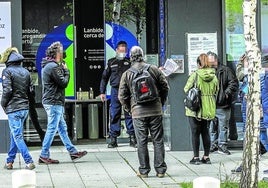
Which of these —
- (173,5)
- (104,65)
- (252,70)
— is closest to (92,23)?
(104,65)

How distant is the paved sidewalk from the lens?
9.42m

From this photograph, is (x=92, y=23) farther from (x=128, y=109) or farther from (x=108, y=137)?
(x=128, y=109)

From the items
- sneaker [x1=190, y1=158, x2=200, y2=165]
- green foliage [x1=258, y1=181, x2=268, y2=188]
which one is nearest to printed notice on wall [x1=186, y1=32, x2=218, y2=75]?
sneaker [x1=190, y1=158, x2=200, y2=165]

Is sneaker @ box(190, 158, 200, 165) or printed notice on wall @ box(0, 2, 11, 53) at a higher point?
printed notice on wall @ box(0, 2, 11, 53)

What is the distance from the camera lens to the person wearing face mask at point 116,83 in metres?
12.8

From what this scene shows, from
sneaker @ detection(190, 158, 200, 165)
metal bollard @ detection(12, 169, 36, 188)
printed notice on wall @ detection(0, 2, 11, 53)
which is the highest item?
printed notice on wall @ detection(0, 2, 11, 53)

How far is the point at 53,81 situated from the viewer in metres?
10.7

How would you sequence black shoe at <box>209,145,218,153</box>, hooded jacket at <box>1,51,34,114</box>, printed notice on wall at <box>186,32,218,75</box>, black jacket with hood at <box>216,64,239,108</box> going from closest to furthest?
hooded jacket at <box>1,51,34,114</box> → black jacket with hood at <box>216,64,239,108</box> → black shoe at <box>209,145,218,153</box> → printed notice on wall at <box>186,32,218,75</box>

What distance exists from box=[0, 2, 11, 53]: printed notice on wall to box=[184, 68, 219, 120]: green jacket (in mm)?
3764

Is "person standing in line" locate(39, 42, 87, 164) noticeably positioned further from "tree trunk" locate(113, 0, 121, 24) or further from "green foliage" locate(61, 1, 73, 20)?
"tree trunk" locate(113, 0, 121, 24)

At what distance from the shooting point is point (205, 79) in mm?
10750

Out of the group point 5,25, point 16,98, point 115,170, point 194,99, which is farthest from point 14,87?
point 194,99

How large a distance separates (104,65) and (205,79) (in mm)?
3613

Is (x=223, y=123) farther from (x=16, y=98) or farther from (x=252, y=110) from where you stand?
(x=252, y=110)
